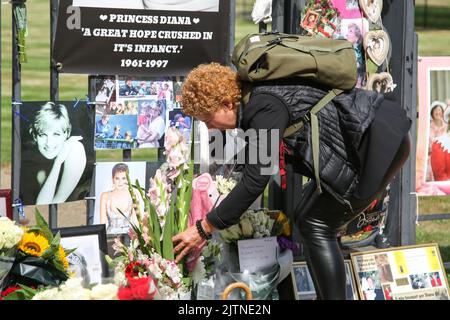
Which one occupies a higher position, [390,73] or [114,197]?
[390,73]

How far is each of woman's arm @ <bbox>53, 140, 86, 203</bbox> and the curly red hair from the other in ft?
4.05

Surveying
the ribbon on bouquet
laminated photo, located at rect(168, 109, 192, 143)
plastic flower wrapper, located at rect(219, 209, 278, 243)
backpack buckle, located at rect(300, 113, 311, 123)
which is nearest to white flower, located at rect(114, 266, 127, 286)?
plastic flower wrapper, located at rect(219, 209, 278, 243)

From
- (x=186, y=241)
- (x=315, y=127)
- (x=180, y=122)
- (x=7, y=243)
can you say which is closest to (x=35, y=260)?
(x=7, y=243)

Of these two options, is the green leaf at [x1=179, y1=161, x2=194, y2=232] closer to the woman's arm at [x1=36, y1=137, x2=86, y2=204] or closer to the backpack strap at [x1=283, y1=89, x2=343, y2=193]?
the backpack strap at [x1=283, y1=89, x2=343, y2=193]

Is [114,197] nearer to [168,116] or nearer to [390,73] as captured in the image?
[168,116]

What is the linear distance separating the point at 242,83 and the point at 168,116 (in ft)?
4.31

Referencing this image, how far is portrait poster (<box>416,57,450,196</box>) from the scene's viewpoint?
17.7ft

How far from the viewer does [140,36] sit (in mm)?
4996

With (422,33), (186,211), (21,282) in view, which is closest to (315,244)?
(186,211)

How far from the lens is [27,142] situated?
4.84 metres

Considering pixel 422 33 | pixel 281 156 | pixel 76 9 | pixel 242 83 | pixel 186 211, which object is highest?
pixel 422 33

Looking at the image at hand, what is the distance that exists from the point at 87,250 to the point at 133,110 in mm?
847

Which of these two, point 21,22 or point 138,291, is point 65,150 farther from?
point 138,291

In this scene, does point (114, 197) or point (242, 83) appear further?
point (114, 197)
